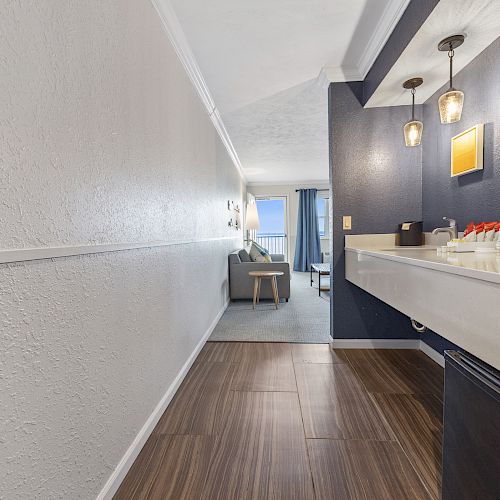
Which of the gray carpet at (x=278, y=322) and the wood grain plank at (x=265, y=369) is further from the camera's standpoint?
the gray carpet at (x=278, y=322)

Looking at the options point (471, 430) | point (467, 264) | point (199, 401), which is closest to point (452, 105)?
point (467, 264)

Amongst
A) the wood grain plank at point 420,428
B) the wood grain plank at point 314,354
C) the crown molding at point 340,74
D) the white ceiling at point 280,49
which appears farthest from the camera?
the crown molding at point 340,74

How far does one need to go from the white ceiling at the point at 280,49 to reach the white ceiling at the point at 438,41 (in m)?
0.24

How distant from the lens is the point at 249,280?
14.2 ft

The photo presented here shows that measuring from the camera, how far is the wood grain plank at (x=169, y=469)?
3.84 ft

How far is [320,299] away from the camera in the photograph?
14.7 ft

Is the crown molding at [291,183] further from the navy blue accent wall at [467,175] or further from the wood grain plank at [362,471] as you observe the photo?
the wood grain plank at [362,471]

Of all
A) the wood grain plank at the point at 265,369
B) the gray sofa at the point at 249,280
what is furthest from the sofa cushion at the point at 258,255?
the wood grain plank at the point at 265,369

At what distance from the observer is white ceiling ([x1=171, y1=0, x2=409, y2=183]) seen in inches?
71.5

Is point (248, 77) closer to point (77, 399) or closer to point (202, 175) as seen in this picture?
point (202, 175)

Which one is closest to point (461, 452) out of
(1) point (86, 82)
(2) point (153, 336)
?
(2) point (153, 336)

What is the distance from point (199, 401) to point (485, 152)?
215 cm

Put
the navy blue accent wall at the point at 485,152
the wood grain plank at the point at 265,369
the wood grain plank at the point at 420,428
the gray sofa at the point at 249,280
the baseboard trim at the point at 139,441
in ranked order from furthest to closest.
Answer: the gray sofa at the point at 249,280 → the wood grain plank at the point at 265,369 → the navy blue accent wall at the point at 485,152 → the wood grain plank at the point at 420,428 → the baseboard trim at the point at 139,441

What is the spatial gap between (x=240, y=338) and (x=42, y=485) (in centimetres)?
211
